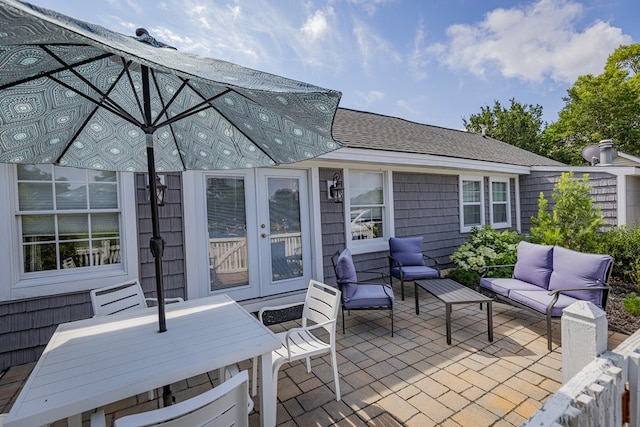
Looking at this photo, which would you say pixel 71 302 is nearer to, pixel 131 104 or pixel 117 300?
pixel 117 300

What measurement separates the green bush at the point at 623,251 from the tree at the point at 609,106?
1479 centimetres

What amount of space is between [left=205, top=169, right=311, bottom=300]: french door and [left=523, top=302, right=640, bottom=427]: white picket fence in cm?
353

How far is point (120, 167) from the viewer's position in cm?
248

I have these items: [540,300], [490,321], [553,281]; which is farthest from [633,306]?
[490,321]

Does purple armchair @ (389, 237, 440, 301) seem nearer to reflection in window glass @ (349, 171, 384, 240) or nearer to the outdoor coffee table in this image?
reflection in window glass @ (349, 171, 384, 240)

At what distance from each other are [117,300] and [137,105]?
175 centimetres

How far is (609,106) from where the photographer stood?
15.4m

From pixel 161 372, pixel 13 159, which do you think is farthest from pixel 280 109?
pixel 13 159

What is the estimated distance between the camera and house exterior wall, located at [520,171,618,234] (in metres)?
6.63

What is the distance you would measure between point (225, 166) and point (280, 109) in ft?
3.61

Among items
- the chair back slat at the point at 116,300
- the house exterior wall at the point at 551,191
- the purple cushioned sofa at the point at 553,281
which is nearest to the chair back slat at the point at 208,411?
the chair back slat at the point at 116,300

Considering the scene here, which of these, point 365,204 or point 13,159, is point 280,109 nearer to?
point 13,159

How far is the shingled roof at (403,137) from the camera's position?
17.7 feet

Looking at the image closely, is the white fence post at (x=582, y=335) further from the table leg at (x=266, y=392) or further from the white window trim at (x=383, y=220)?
the white window trim at (x=383, y=220)
